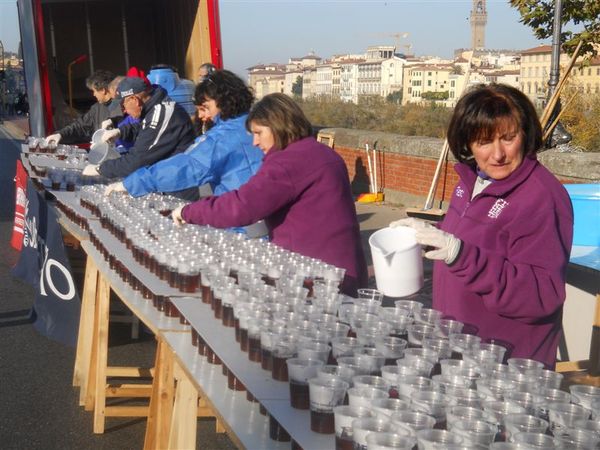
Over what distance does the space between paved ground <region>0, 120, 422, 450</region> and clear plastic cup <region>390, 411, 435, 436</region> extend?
340 centimetres

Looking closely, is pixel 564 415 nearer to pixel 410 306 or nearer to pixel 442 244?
pixel 442 244

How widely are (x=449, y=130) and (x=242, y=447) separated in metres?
1.20

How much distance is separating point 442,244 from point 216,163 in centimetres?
270

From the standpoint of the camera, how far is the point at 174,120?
6.77m

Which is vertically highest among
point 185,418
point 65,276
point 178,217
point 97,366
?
point 178,217

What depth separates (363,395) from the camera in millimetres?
2277

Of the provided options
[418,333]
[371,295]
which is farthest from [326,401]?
[371,295]

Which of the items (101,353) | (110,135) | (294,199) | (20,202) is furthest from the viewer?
(20,202)

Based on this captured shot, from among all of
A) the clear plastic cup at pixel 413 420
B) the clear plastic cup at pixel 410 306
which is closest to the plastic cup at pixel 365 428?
the clear plastic cup at pixel 413 420

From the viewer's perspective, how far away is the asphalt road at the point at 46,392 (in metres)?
5.43

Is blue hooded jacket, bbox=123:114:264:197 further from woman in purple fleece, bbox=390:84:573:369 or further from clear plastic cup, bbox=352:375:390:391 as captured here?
clear plastic cup, bbox=352:375:390:391

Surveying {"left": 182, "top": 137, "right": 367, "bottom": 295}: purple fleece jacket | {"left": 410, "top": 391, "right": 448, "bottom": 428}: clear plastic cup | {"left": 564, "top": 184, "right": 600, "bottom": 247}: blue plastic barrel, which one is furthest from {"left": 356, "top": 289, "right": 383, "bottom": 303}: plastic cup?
{"left": 564, "top": 184, "right": 600, "bottom": 247}: blue plastic barrel

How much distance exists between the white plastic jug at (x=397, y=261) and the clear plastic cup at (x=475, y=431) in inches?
41.1

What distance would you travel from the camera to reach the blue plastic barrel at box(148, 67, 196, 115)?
316 inches
